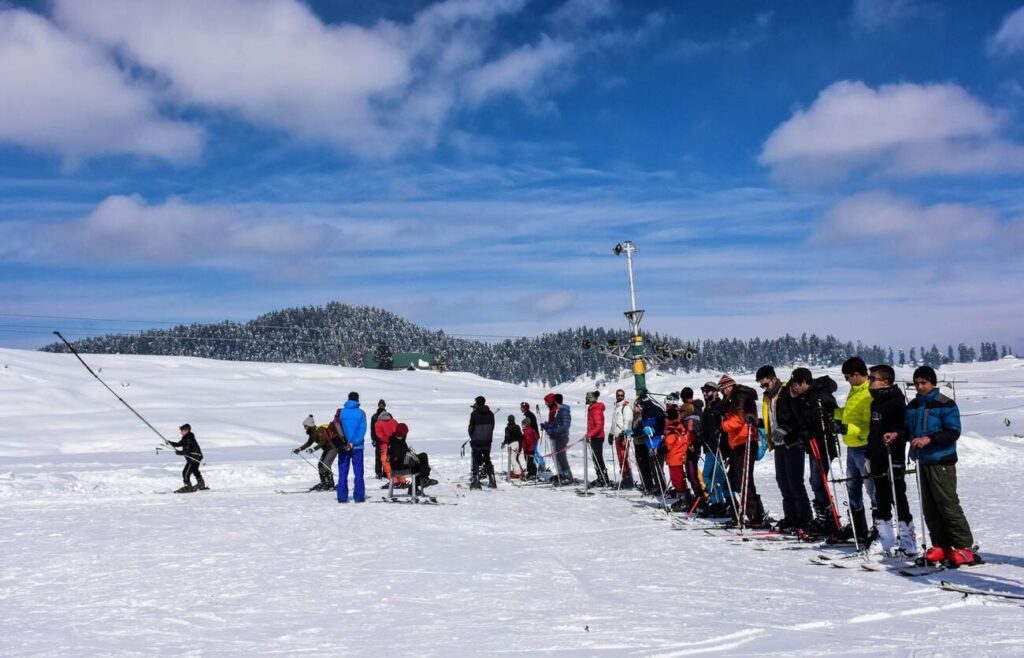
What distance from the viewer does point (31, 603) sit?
7027 millimetres

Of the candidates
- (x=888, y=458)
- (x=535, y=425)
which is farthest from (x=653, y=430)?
(x=888, y=458)

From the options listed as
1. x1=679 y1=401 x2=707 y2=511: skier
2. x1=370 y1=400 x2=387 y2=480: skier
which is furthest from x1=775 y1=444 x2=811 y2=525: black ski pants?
x1=370 y1=400 x2=387 y2=480: skier

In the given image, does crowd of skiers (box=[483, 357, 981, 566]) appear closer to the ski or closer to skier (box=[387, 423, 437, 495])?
the ski

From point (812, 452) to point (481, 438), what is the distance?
30.2ft

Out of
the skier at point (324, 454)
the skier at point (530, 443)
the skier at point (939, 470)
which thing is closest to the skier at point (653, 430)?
the skier at point (530, 443)

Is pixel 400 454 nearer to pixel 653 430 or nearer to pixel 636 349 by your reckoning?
pixel 653 430

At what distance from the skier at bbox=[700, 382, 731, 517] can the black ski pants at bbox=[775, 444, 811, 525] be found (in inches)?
70.9

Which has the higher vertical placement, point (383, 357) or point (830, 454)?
point (383, 357)

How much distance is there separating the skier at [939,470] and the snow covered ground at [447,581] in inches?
13.4

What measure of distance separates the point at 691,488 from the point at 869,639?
7.71 meters

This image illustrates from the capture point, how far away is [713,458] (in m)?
11.8

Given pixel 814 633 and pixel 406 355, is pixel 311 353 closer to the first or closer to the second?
pixel 406 355

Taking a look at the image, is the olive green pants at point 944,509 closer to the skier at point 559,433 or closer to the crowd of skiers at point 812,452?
the crowd of skiers at point 812,452

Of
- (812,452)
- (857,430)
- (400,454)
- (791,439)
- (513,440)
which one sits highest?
(857,430)
